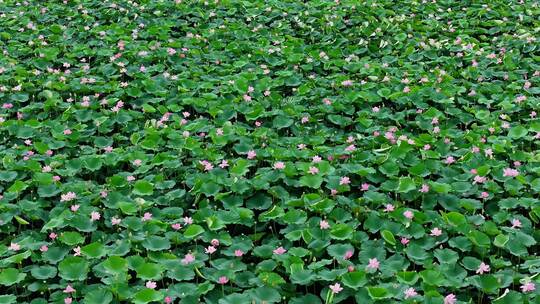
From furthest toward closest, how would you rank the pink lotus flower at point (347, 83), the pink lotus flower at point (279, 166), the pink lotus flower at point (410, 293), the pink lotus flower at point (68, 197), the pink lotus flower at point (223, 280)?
1. the pink lotus flower at point (347, 83)
2. the pink lotus flower at point (279, 166)
3. the pink lotus flower at point (68, 197)
4. the pink lotus flower at point (223, 280)
5. the pink lotus flower at point (410, 293)

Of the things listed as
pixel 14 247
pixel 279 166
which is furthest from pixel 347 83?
pixel 14 247

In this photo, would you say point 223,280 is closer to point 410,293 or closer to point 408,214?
point 410,293

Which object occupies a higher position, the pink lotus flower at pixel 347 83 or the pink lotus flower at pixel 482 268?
the pink lotus flower at pixel 482 268

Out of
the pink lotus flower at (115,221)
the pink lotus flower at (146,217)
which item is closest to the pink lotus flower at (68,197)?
the pink lotus flower at (115,221)

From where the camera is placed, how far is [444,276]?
8.62 feet

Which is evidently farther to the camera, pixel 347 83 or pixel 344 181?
pixel 347 83

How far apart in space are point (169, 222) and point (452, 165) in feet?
5.00

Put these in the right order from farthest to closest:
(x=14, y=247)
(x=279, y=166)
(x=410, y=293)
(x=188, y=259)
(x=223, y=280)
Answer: (x=279, y=166)
(x=14, y=247)
(x=188, y=259)
(x=223, y=280)
(x=410, y=293)

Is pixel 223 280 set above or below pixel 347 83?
above

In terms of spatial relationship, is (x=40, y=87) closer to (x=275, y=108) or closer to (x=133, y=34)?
(x=133, y=34)

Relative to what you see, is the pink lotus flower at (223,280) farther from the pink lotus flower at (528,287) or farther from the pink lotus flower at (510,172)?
the pink lotus flower at (510,172)

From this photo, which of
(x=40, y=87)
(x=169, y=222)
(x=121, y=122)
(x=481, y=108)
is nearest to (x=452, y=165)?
(x=481, y=108)

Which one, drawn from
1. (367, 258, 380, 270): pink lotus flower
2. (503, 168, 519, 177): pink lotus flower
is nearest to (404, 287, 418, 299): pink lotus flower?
(367, 258, 380, 270): pink lotus flower

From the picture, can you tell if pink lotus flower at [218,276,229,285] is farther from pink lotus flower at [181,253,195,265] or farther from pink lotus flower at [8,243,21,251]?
pink lotus flower at [8,243,21,251]
